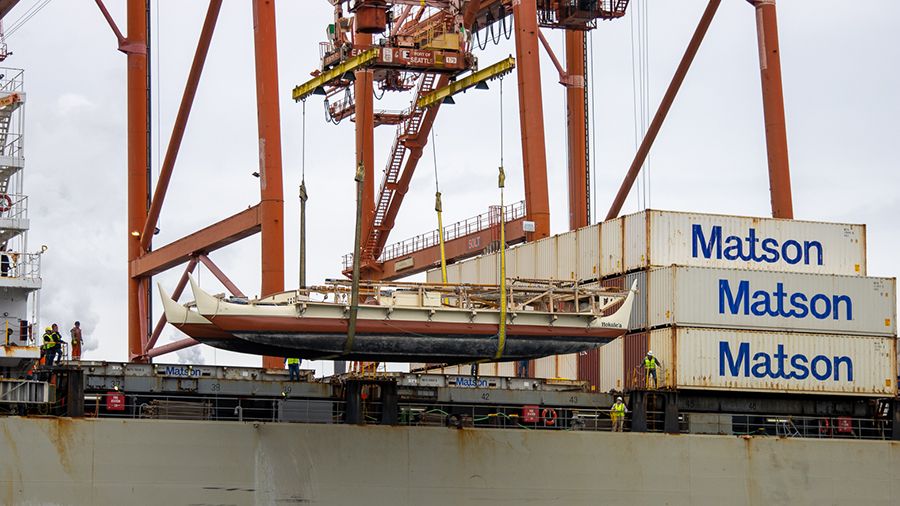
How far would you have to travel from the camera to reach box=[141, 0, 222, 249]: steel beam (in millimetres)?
51906

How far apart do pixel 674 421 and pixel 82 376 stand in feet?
50.1

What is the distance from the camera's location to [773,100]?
5294cm

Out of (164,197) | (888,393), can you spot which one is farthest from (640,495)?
(164,197)

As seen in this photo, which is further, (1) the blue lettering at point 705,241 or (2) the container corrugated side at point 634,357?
(1) the blue lettering at point 705,241

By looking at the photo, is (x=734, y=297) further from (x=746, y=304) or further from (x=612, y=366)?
(x=612, y=366)

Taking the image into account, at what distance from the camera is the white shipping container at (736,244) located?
140 feet

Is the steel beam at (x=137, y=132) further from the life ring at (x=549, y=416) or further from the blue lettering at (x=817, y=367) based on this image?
the blue lettering at (x=817, y=367)

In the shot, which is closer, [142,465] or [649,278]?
[142,465]

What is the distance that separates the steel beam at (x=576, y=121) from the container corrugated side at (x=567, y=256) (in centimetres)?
1850

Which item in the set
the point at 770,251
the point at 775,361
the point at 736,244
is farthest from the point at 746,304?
the point at 770,251

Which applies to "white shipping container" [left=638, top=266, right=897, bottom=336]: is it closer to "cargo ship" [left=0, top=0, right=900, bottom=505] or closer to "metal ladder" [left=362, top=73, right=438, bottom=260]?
"cargo ship" [left=0, top=0, right=900, bottom=505]

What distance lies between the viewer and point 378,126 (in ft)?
238

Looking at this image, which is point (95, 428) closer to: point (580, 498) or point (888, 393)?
point (580, 498)

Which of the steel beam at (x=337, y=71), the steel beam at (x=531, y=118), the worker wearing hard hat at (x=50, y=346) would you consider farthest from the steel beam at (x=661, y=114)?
the worker wearing hard hat at (x=50, y=346)
